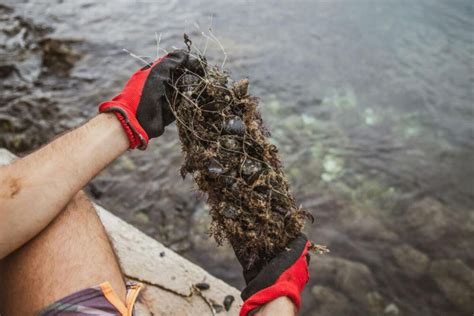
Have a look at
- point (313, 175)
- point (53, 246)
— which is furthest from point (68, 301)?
point (313, 175)

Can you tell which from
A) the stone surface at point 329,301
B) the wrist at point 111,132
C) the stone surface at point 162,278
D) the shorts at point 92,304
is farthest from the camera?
the stone surface at point 329,301

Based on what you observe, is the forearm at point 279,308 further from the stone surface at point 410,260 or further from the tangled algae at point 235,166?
the stone surface at point 410,260

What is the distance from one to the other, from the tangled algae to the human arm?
0.12m

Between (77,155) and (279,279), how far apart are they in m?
1.05

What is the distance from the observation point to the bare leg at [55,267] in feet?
5.39

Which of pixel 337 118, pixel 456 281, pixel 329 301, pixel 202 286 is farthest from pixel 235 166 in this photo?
pixel 337 118

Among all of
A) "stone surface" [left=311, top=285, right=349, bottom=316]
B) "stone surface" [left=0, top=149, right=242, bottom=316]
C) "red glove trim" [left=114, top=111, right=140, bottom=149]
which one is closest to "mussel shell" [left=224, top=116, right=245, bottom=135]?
"red glove trim" [left=114, top=111, right=140, bottom=149]

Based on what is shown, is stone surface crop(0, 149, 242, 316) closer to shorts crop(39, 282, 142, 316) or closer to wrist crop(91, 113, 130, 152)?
shorts crop(39, 282, 142, 316)

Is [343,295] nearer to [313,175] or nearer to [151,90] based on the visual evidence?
[313,175]

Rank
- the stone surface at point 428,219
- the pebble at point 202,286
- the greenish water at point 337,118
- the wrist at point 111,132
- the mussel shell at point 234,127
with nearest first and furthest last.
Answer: the wrist at point 111,132, the mussel shell at point 234,127, the pebble at point 202,286, the greenish water at point 337,118, the stone surface at point 428,219

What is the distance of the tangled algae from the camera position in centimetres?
198

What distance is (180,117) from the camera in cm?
215

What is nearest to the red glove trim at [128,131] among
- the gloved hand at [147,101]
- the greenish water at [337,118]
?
the gloved hand at [147,101]

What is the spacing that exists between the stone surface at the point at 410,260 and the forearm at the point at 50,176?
111 inches
